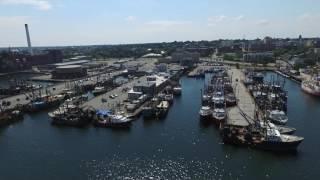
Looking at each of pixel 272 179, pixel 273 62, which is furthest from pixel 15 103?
pixel 273 62

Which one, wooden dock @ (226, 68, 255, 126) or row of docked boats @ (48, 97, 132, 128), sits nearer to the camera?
wooden dock @ (226, 68, 255, 126)

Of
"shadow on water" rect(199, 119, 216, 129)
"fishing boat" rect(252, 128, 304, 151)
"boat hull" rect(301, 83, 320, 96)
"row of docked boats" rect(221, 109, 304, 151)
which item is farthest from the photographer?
"boat hull" rect(301, 83, 320, 96)

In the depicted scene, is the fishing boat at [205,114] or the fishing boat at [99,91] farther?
the fishing boat at [99,91]

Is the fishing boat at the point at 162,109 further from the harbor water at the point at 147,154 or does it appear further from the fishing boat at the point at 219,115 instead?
the fishing boat at the point at 219,115

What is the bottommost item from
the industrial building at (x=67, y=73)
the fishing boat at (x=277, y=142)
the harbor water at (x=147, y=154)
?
the harbor water at (x=147, y=154)

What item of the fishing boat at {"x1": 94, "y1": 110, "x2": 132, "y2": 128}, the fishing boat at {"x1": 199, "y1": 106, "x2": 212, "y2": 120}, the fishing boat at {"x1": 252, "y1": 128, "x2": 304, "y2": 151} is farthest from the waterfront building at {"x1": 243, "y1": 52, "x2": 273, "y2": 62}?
the fishing boat at {"x1": 252, "y1": 128, "x2": 304, "y2": 151}

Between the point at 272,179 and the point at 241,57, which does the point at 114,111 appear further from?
the point at 241,57

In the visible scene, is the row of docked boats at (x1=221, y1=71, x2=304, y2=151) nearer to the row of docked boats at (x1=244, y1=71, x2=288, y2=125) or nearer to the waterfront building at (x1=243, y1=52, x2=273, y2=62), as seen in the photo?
the row of docked boats at (x1=244, y1=71, x2=288, y2=125)

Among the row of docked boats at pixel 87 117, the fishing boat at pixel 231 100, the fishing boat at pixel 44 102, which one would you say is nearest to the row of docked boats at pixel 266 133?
the fishing boat at pixel 231 100

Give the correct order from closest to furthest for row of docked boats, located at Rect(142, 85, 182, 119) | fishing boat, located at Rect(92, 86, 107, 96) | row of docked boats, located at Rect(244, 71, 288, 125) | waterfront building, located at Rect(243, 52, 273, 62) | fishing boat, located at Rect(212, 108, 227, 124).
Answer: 1. row of docked boats, located at Rect(244, 71, 288, 125)
2. fishing boat, located at Rect(212, 108, 227, 124)
3. row of docked boats, located at Rect(142, 85, 182, 119)
4. fishing boat, located at Rect(92, 86, 107, 96)
5. waterfront building, located at Rect(243, 52, 273, 62)
